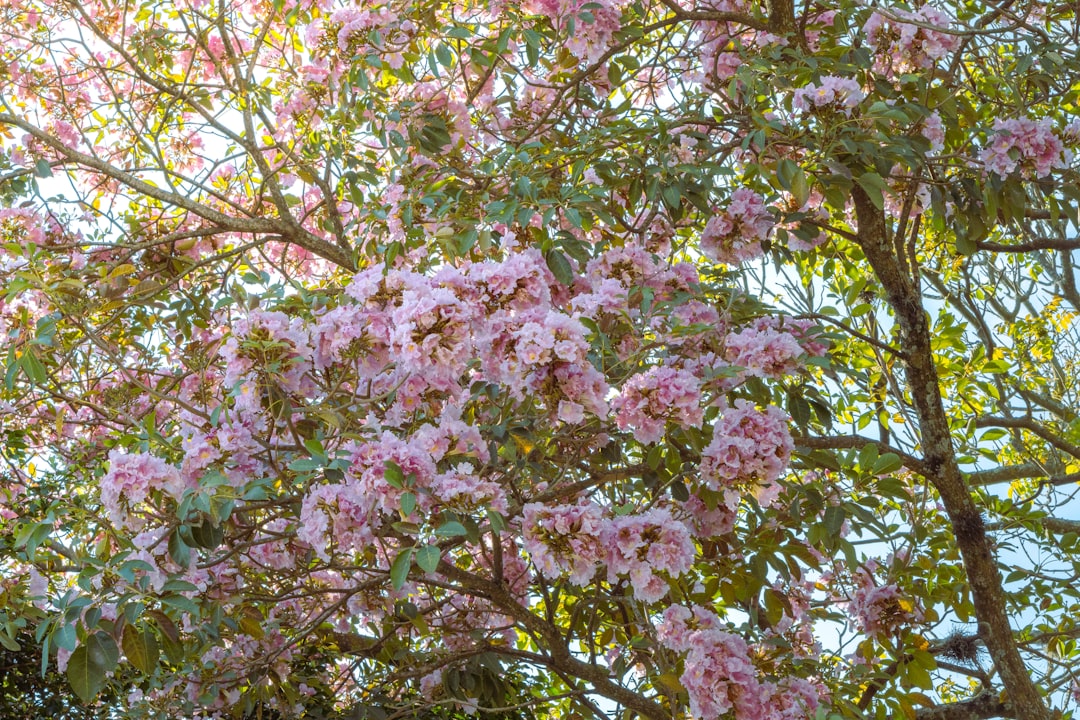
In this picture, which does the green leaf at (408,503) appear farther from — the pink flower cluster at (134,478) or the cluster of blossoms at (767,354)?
the cluster of blossoms at (767,354)

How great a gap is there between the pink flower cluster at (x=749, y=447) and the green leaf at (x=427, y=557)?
673mm

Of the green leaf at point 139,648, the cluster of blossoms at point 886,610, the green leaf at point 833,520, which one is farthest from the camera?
the cluster of blossoms at point 886,610

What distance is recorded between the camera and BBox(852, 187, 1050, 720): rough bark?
2.96 m

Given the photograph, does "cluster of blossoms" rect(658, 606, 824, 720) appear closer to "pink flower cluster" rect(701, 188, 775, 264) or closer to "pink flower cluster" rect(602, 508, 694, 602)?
"pink flower cluster" rect(602, 508, 694, 602)

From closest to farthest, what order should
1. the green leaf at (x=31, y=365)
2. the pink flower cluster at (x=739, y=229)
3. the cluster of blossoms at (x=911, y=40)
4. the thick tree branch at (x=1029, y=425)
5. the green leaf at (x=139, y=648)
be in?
1. the green leaf at (x=139, y=648)
2. the green leaf at (x=31, y=365)
3. the pink flower cluster at (x=739, y=229)
4. the cluster of blossoms at (x=911, y=40)
5. the thick tree branch at (x=1029, y=425)

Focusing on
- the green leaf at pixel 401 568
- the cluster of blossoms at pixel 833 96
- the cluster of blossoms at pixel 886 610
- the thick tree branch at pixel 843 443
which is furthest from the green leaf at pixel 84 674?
the cluster of blossoms at pixel 886 610

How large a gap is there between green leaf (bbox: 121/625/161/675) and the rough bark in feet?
7.32

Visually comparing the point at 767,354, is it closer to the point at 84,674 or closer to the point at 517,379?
the point at 517,379

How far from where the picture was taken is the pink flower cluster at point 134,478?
1897 millimetres

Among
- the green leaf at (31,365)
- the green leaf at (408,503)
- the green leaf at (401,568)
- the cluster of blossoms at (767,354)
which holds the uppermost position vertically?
the green leaf at (31,365)

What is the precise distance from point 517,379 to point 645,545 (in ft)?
1.41

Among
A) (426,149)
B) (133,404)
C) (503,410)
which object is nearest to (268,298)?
(503,410)

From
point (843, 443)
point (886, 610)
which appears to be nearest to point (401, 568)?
point (843, 443)

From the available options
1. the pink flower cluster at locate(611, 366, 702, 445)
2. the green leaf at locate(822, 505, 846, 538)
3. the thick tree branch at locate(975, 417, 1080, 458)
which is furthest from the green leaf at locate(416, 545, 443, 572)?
the thick tree branch at locate(975, 417, 1080, 458)
